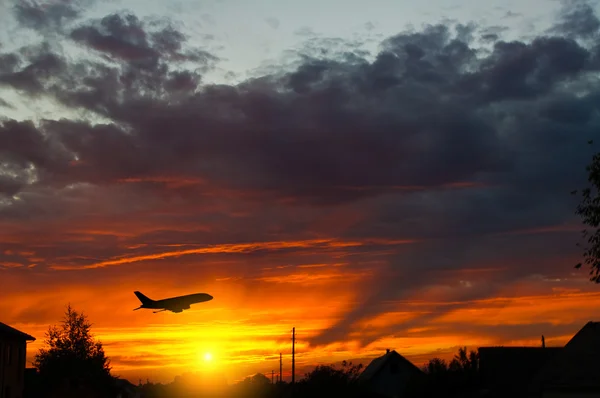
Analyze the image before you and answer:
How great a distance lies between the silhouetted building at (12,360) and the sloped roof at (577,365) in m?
42.7

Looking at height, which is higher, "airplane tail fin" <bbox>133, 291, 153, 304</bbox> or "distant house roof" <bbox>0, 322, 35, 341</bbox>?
"airplane tail fin" <bbox>133, 291, 153, 304</bbox>

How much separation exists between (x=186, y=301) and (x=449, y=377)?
76.0ft

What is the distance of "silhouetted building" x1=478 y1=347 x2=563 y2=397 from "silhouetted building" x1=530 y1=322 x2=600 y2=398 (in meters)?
5.88

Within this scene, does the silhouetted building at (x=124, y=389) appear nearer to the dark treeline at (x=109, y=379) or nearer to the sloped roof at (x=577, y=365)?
the dark treeline at (x=109, y=379)

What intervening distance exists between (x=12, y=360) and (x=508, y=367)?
4253 centimetres

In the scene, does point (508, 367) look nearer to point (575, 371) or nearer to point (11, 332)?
point (575, 371)

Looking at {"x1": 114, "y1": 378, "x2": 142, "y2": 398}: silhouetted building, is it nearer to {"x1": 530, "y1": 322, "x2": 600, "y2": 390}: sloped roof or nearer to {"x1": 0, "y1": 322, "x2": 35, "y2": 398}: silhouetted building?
{"x1": 0, "y1": 322, "x2": 35, "y2": 398}: silhouetted building

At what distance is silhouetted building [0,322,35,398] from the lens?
225 ft

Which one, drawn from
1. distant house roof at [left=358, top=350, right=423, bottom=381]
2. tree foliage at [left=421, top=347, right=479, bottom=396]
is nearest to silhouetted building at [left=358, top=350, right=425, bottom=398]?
distant house roof at [left=358, top=350, right=423, bottom=381]

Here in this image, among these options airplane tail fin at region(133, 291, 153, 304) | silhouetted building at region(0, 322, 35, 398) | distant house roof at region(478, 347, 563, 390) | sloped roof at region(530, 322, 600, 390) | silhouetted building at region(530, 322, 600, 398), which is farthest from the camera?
airplane tail fin at region(133, 291, 153, 304)

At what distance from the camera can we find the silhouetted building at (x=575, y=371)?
53469mm

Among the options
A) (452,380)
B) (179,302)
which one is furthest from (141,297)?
(452,380)

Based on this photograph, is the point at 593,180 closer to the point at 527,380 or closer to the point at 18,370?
the point at 527,380

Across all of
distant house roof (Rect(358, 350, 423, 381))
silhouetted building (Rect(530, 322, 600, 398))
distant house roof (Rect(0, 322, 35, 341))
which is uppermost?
distant house roof (Rect(0, 322, 35, 341))
